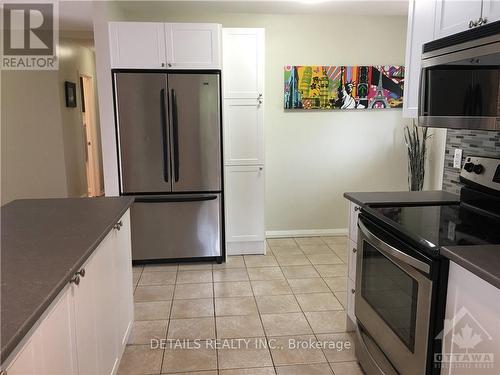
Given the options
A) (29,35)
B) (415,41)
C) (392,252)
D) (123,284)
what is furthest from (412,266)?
(29,35)

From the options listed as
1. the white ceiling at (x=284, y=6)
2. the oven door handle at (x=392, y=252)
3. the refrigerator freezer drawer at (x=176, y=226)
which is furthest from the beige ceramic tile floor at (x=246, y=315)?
the white ceiling at (x=284, y=6)

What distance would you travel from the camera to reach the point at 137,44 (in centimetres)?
353

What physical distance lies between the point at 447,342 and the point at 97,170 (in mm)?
7071

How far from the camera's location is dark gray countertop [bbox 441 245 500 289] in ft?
4.19

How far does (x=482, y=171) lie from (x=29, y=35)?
5.61 metres

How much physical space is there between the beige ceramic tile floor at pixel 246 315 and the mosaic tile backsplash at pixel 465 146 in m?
1.19

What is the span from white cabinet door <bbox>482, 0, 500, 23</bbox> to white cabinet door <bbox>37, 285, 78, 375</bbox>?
6.79 ft

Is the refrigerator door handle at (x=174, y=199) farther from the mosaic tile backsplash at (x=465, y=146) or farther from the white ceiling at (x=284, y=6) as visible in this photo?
the mosaic tile backsplash at (x=465, y=146)

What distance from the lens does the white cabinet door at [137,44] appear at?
11.5 feet

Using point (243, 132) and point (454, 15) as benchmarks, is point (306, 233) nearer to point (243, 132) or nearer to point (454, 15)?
point (243, 132)

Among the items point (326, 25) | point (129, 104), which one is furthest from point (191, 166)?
point (326, 25)

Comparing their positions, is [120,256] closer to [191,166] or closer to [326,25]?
[191,166]

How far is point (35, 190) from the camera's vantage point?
18.0 ft

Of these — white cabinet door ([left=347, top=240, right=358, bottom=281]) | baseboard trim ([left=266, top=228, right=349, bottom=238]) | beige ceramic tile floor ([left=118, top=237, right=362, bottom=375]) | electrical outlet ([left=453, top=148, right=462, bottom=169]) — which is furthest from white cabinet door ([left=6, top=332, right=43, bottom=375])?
baseboard trim ([left=266, top=228, right=349, bottom=238])
